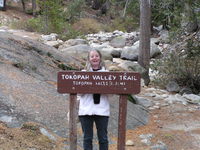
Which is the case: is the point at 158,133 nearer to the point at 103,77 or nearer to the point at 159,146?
the point at 159,146

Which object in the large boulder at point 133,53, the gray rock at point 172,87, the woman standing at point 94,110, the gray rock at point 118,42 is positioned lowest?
the gray rock at point 172,87

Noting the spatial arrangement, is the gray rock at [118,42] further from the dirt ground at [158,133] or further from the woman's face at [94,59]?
the woman's face at [94,59]

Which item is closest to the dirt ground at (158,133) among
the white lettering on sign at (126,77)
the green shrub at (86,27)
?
the white lettering on sign at (126,77)

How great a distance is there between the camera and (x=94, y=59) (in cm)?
408

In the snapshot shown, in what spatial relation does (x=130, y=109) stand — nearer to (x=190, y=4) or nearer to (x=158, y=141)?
(x=158, y=141)

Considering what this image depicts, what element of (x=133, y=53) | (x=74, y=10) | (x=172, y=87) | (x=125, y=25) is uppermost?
(x=74, y=10)

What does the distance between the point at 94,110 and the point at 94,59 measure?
2.03 feet

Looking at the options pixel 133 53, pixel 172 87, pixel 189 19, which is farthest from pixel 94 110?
pixel 133 53

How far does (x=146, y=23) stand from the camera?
12289mm

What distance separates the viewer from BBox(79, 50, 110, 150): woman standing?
393 cm

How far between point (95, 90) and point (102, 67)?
0.38 meters

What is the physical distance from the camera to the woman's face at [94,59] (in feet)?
13.4

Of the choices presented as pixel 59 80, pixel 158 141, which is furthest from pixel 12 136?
pixel 158 141

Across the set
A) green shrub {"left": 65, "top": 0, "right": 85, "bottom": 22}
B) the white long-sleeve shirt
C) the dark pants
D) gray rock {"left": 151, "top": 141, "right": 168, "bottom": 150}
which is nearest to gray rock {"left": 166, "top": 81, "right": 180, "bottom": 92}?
gray rock {"left": 151, "top": 141, "right": 168, "bottom": 150}
